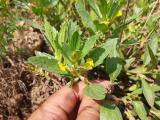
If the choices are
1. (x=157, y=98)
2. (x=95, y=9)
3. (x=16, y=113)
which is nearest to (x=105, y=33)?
(x=95, y=9)

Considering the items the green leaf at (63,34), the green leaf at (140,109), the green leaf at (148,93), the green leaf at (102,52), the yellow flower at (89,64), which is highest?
the green leaf at (63,34)

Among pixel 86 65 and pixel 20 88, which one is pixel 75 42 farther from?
pixel 20 88

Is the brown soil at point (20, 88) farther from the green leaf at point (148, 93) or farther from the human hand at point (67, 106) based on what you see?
the green leaf at point (148, 93)

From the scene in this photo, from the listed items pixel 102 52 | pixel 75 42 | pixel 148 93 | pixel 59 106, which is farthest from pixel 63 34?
pixel 148 93

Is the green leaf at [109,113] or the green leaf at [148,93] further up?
the green leaf at [148,93]

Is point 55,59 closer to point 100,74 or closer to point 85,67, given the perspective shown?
point 85,67

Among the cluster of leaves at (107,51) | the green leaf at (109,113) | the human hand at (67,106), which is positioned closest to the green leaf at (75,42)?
the cluster of leaves at (107,51)

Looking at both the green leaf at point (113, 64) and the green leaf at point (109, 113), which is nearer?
the green leaf at point (109, 113)
